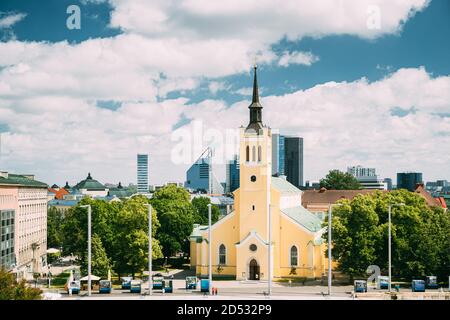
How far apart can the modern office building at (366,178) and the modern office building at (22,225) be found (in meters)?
33.8

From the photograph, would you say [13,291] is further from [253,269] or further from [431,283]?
[431,283]

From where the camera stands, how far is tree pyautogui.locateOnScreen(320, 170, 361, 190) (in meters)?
79.0

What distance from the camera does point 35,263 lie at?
43531 mm

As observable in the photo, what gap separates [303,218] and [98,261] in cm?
1453

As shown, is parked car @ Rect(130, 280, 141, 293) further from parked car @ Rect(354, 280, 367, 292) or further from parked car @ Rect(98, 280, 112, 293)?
parked car @ Rect(354, 280, 367, 292)

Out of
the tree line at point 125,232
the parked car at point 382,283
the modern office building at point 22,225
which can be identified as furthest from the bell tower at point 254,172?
the modern office building at point 22,225

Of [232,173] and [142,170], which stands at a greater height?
[232,173]

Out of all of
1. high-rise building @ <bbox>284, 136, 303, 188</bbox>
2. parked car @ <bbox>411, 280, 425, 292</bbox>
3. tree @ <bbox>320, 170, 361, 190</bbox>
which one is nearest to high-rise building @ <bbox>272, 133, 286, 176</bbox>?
high-rise building @ <bbox>284, 136, 303, 188</bbox>

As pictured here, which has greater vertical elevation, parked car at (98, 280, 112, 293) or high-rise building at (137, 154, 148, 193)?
high-rise building at (137, 154, 148, 193)

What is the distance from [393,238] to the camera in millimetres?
33281

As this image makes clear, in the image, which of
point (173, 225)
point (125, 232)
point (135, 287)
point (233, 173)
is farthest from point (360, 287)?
point (173, 225)

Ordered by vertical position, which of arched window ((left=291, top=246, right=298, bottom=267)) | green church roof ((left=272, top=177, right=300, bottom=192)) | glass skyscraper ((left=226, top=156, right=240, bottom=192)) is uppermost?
glass skyscraper ((left=226, top=156, right=240, bottom=192))

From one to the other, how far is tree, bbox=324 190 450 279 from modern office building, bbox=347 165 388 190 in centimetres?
2982
